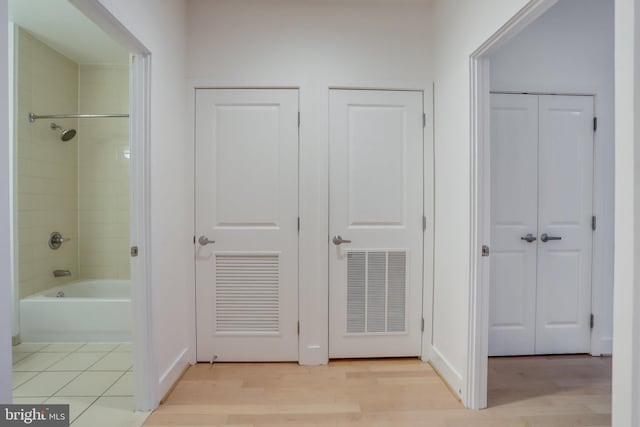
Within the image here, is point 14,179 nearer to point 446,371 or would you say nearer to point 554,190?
point 446,371

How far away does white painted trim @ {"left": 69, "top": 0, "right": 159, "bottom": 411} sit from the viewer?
175cm

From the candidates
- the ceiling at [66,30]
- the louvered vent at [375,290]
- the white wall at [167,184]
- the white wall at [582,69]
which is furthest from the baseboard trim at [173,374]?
the white wall at [582,69]

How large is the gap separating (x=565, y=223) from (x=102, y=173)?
13.0 ft

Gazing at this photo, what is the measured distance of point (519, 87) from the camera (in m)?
2.39

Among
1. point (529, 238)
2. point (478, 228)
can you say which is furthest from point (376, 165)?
point (529, 238)

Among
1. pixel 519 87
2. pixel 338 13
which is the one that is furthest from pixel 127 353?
pixel 519 87

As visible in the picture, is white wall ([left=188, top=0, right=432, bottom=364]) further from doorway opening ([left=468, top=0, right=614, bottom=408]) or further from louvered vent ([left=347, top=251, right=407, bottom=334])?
doorway opening ([left=468, top=0, right=614, bottom=408])

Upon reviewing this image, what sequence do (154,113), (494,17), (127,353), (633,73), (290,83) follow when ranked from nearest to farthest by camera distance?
(633,73) → (494,17) → (154,113) → (290,83) → (127,353)

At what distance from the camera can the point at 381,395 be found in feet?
6.42

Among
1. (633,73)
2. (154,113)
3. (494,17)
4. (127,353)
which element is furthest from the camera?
(127,353)

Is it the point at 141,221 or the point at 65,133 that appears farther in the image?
the point at 65,133

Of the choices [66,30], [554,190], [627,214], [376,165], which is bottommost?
[627,214]

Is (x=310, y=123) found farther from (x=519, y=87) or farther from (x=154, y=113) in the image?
(x=519, y=87)

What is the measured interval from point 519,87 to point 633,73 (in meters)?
1.61
